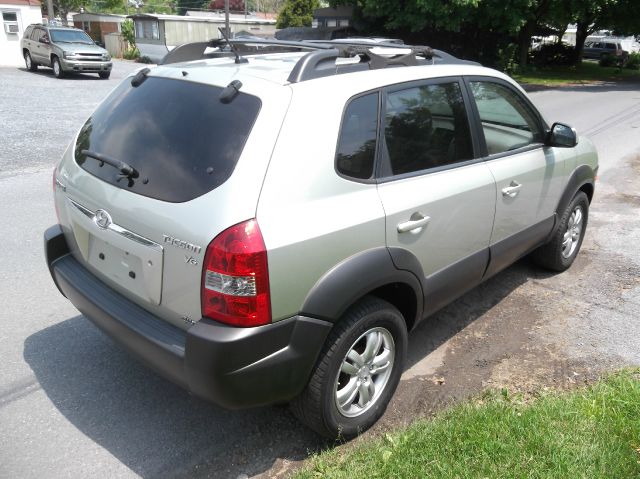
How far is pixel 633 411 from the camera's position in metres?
3.06

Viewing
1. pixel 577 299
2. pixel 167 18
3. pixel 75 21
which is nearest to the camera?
pixel 577 299

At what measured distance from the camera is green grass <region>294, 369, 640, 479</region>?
267 cm

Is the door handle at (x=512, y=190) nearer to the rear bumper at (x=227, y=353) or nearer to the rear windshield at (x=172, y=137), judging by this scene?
the rear bumper at (x=227, y=353)

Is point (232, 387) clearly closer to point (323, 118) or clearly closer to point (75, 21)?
point (323, 118)

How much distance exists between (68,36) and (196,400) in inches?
890

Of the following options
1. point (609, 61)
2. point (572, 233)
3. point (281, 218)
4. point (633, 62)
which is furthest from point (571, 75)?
point (281, 218)

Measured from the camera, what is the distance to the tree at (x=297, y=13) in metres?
44.8

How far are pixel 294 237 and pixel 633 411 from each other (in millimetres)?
2051

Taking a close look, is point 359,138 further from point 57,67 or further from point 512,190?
point 57,67

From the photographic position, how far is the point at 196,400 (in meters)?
3.35

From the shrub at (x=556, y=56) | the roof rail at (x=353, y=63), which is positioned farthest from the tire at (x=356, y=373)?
the shrub at (x=556, y=56)

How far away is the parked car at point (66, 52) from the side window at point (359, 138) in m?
20.9

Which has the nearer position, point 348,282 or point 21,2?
point 348,282

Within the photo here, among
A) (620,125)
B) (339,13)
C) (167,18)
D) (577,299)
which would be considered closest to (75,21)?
(167,18)
